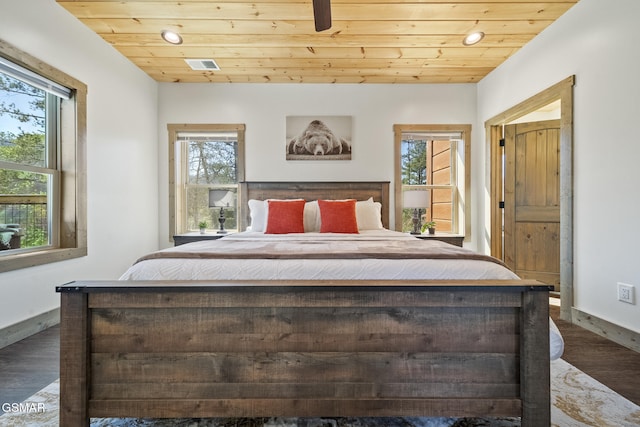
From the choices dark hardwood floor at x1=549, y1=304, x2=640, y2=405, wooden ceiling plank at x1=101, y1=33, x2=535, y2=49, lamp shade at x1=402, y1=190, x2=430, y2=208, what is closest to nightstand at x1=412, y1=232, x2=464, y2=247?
lamp shade at x1=402, y1=190, x2=430, y2=208

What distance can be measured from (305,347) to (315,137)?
10.4 ft

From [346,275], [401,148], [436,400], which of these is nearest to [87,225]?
[346,275]

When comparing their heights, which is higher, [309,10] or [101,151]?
[309,10]

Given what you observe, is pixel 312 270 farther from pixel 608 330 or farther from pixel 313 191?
pixel 313 191

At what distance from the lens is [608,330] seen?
2.24 metres

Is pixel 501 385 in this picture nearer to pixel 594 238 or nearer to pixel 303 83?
pixel 594 238

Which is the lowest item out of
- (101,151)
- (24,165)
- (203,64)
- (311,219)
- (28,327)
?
(28,327)

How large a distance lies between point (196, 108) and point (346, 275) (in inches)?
138

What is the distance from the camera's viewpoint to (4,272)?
209 cm

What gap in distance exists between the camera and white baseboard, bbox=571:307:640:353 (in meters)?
2.05

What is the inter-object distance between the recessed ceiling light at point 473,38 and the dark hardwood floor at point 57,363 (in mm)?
2732

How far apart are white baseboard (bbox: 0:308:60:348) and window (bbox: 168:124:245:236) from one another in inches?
67.5

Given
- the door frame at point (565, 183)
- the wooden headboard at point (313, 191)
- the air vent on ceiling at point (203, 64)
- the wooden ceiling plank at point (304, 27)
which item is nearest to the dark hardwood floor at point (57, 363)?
the door frame at point (565, 183)

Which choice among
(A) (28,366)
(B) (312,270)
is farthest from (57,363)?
(B) (312,270)
